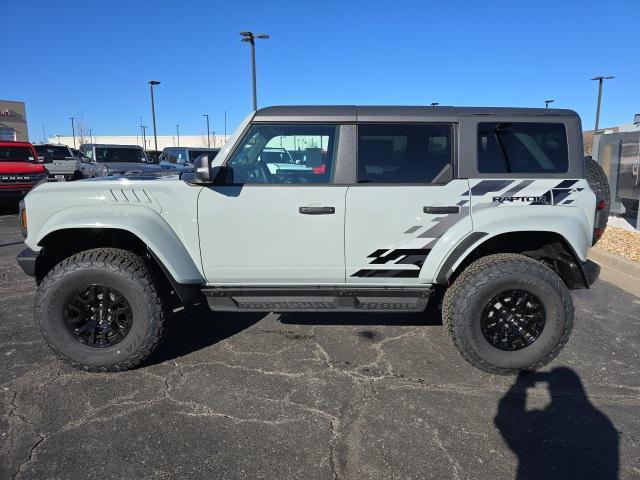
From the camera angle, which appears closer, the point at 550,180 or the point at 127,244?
the point at 550,180

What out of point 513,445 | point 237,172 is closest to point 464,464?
point 513,445

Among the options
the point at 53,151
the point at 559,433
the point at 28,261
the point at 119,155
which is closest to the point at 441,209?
the point at 559,433

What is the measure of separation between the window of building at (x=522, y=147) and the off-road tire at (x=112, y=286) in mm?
2641

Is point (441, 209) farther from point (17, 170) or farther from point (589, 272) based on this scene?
point (17, 170)

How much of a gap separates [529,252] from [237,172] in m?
2.44

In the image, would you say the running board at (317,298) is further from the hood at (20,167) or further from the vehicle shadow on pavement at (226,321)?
the hood at (20,167)

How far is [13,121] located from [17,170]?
168 feet

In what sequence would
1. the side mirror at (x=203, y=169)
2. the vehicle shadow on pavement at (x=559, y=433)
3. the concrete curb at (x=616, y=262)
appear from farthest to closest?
the concrete curb at (x=616, y=262)
the side mirror at (x=203, y=169)
the vehicle shadow on pavement at (x=559, y=433)

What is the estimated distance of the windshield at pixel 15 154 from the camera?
1266 cm

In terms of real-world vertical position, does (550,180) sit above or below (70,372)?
above

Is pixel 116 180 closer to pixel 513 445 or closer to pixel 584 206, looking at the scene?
pixel 513 445

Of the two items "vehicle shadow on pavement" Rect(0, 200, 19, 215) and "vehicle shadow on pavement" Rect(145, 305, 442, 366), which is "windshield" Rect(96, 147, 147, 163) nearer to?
"vehicle shadow on pavement" Rect(0, 200, 19, 215)

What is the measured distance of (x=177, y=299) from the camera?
3.87m

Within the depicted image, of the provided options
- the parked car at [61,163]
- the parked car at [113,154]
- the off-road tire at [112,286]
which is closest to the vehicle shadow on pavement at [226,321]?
the off-road tire at [112,286]
